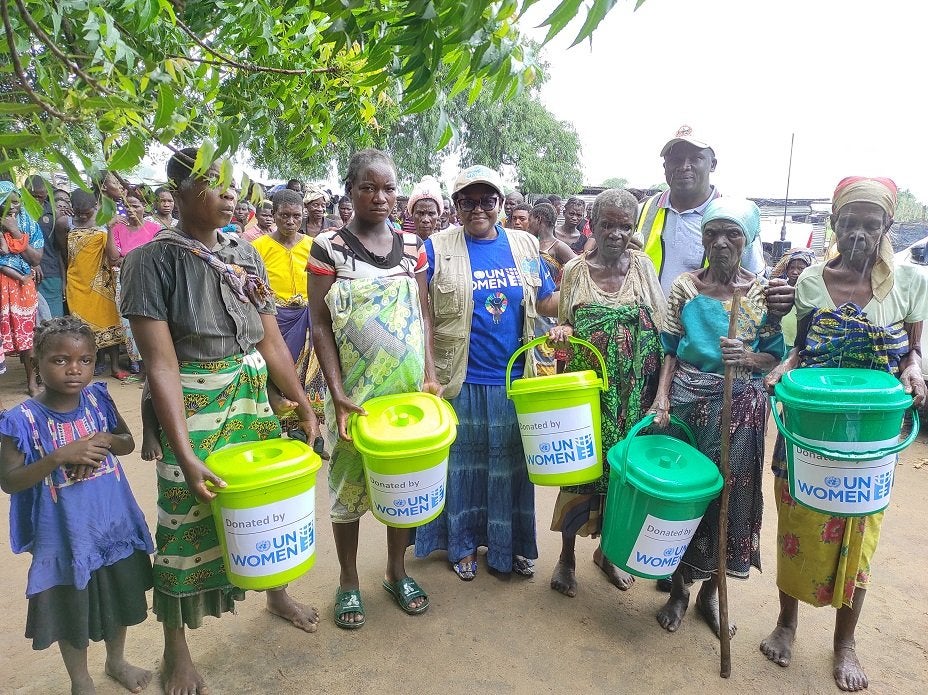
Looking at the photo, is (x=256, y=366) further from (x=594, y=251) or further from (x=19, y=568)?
(x=19, y=568)

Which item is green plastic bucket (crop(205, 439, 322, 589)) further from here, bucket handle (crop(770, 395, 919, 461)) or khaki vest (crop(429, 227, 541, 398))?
bucket handle (crop(770, 395, 919, 461))

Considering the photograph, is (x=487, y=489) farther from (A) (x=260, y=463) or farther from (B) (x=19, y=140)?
(B) (x=19, y=140)

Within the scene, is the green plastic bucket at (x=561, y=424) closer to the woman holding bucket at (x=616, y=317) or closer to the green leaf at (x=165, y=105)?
the woman holding bucket at (x=616, y=317)

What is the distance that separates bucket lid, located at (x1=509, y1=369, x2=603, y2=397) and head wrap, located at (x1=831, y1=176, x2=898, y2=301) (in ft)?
3.40

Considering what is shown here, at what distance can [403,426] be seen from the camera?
7.20ft

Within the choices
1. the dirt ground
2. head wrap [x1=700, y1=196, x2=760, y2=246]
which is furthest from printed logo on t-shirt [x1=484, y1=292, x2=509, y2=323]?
the dirt ground

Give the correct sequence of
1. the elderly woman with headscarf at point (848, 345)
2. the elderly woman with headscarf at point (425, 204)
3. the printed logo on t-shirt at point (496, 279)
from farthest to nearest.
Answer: the elderly woman with headscarf at point (425, 204), the printed logo on t-shirt at point (496, 279), the elderly woman with headscarf at point (848, 345)

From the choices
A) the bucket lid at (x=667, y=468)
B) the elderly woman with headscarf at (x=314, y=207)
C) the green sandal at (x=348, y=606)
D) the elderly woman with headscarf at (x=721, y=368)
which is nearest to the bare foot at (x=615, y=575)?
the elderly woman with headscarf at (x=721, y=368)

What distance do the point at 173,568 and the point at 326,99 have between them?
1.66m

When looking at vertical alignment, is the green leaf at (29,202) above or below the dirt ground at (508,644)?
above

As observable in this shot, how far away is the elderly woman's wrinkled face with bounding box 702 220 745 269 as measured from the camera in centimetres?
233

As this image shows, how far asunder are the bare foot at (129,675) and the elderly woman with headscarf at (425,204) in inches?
127

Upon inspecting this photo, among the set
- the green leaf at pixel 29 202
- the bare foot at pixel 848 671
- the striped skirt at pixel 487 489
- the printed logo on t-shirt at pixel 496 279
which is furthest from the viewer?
the striped skirt at pixel 487 489

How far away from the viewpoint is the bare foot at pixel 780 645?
237cm
